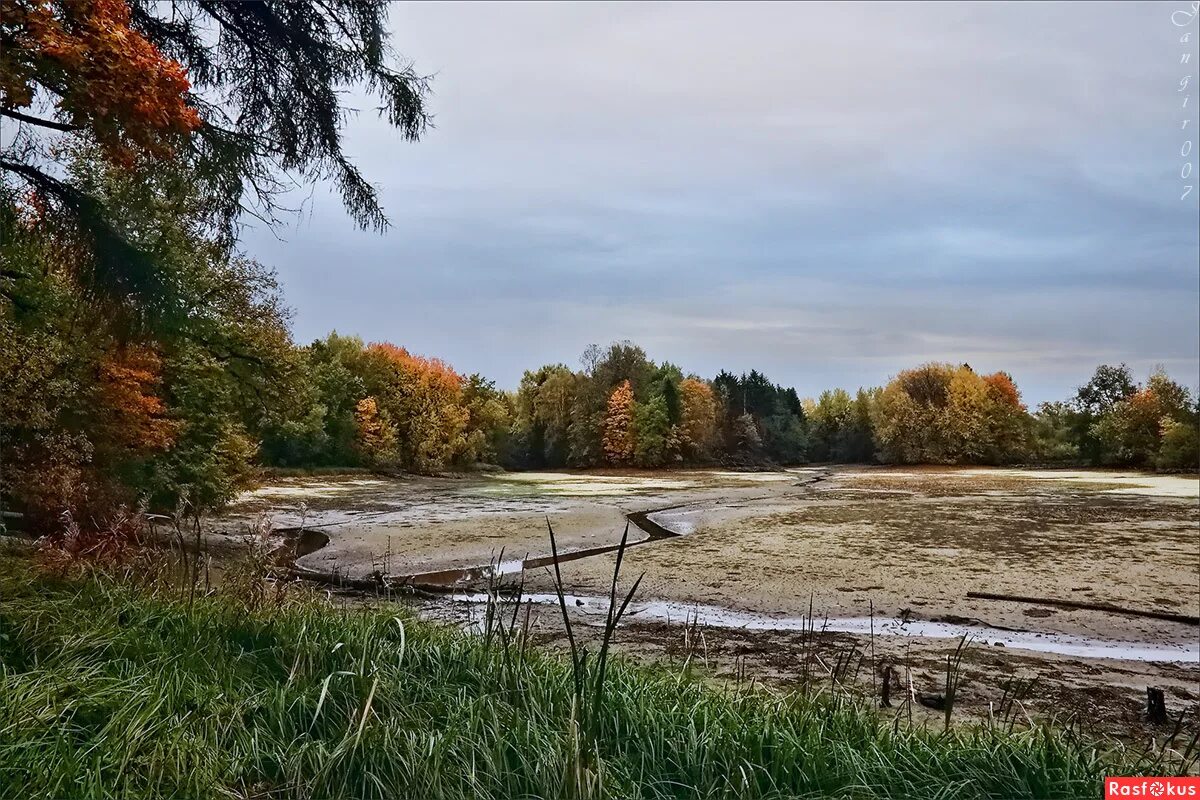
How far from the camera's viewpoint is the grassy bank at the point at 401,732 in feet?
9.58

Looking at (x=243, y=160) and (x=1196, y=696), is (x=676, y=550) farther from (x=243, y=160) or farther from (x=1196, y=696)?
(x=243, y=160)

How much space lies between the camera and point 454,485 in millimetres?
38094

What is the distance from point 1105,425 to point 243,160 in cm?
6052

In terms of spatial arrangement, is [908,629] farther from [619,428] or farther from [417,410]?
[619,428]

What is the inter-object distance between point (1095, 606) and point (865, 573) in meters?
3.36

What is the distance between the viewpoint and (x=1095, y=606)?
10008 mm

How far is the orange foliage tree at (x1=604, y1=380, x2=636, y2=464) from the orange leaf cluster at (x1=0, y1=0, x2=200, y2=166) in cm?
5572

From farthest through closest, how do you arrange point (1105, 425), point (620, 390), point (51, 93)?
1. point (620, 390)
2. point (1105, 425)
3. point (51, 93)

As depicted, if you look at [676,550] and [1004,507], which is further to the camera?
[1004,507]

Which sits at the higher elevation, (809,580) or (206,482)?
(206,482)

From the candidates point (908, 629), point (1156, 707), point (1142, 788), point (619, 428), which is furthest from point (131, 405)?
point (619, 428)

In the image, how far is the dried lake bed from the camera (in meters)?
7.14

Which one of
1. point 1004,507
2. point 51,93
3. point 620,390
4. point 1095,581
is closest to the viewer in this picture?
point 51,93

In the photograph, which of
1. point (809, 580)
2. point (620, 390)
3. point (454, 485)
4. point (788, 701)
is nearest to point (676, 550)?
point (809, 580)
